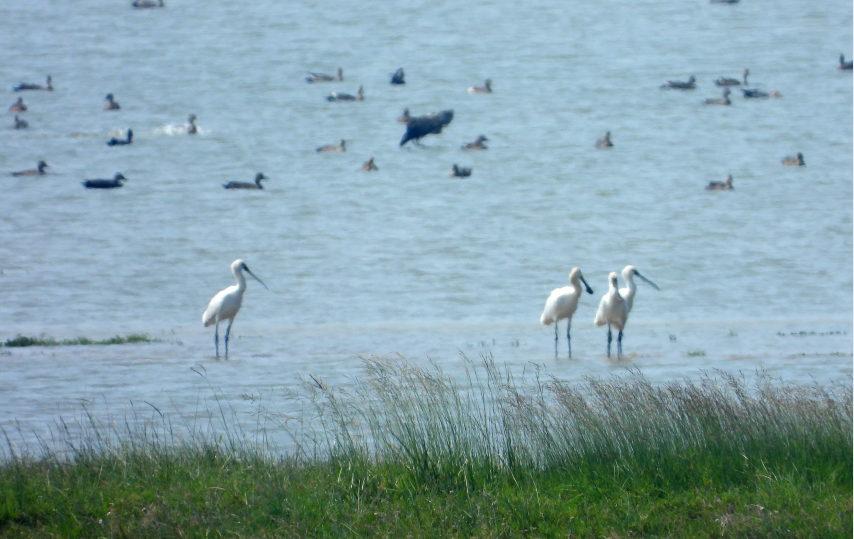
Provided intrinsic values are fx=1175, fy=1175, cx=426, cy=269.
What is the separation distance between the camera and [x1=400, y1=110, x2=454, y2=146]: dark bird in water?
4759cm

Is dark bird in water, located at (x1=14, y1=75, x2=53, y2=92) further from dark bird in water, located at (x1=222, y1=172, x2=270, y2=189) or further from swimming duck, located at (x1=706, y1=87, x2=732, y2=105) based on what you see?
swimming duck, located at (x1=706, y1=87, x2=732, y2=105)

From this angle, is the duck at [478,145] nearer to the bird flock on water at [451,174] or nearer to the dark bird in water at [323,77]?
the bird flock on water at [451,174]

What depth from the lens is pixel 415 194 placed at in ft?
125

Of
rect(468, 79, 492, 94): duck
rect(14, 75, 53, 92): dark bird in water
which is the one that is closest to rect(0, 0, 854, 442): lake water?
rect(14, 75, 53, 92): dark bird in water

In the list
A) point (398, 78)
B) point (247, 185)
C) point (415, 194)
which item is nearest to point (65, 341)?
point (415, 194)

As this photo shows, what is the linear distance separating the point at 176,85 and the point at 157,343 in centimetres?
4591

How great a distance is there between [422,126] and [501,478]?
41.6 metres

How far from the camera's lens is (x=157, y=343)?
654 inches

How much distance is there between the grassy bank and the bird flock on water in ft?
25.0

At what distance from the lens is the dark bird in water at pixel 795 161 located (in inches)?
1596

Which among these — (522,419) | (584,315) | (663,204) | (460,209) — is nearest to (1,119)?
(460,209)

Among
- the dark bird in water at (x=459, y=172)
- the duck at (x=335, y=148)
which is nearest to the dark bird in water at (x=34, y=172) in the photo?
the duck at (x=335, y=148)

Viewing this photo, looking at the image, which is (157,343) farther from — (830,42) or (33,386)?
(830,42)

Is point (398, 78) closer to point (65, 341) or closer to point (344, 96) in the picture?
point (344, 96)
